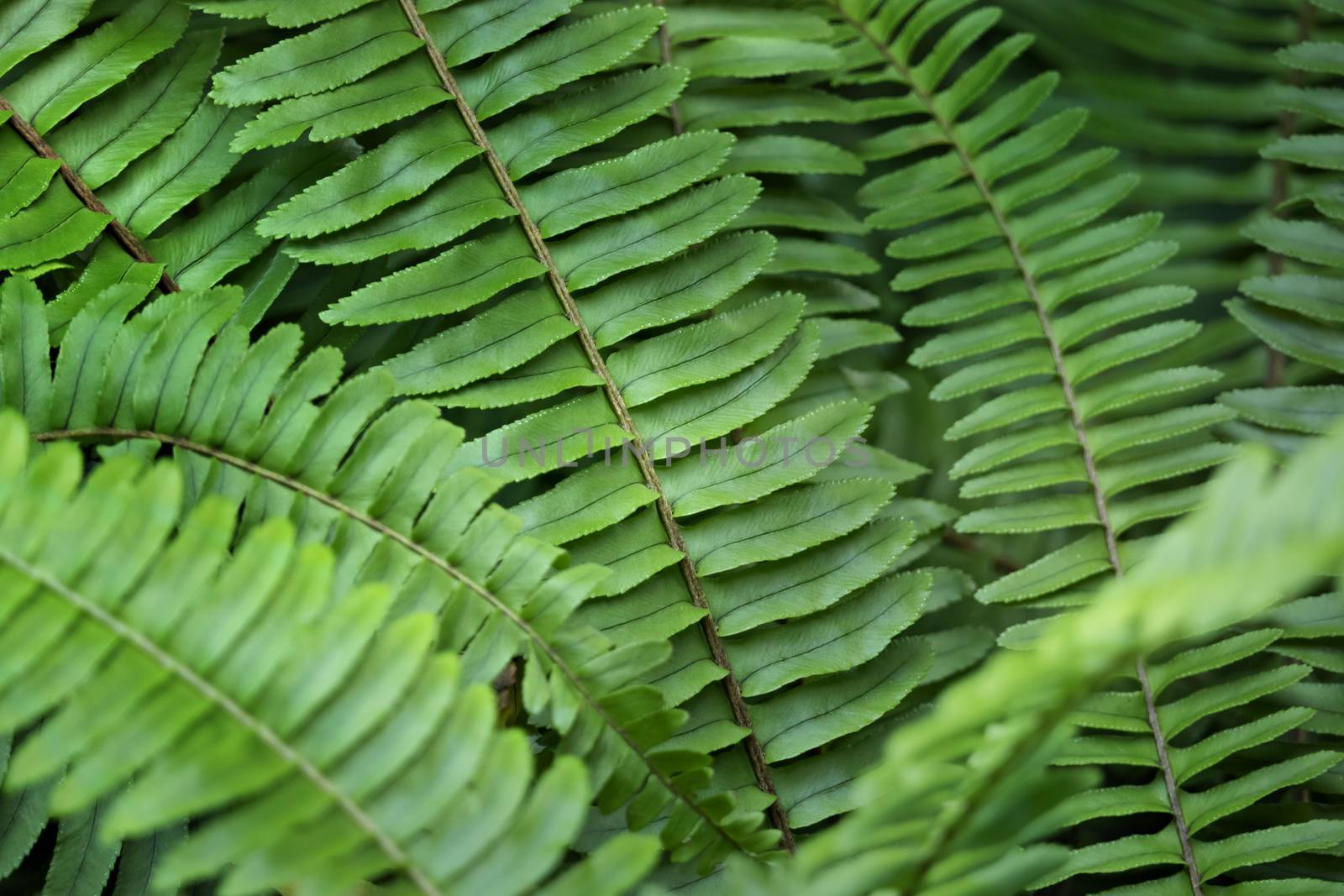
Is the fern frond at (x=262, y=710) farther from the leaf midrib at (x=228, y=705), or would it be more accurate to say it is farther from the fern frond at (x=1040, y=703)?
the fern frond at (x=1040, y=703)

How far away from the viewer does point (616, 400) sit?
88cm

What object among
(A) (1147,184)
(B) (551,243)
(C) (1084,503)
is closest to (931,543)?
(C) (1084,503)

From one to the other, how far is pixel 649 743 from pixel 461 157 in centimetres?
49

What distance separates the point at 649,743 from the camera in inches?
28.5

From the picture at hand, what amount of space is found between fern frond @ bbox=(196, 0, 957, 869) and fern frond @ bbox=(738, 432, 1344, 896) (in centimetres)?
18

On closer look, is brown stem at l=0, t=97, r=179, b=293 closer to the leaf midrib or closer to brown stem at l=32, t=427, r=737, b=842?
brown stem at l=32, t=427, r=737, b=842

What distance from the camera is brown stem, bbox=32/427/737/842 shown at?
719mm

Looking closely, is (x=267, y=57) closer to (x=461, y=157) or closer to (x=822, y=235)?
(x=461, y=157)

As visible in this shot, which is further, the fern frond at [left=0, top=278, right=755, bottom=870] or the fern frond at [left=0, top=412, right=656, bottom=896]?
the fern frond at [left=0, top=278, right=755, bottom=870]

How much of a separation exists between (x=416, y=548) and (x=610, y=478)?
7.3 inches

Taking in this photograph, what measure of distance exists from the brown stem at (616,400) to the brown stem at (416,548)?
120mm

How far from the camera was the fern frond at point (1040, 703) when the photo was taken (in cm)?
44

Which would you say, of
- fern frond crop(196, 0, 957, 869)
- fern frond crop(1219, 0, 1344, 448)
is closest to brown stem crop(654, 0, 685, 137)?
fern frond crop(196, 0, 957, 869)

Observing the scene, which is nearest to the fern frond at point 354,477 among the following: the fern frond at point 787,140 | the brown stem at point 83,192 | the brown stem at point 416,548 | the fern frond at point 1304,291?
the brown stem at point 416,548
